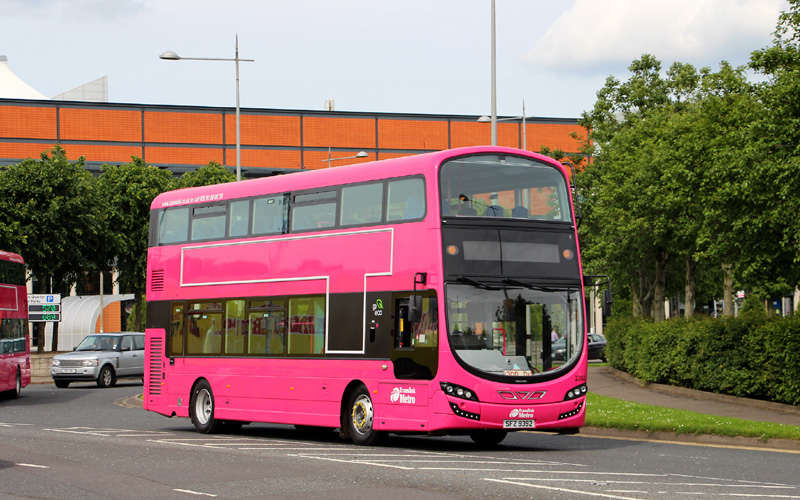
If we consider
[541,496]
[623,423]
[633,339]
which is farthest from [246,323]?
[633,339]

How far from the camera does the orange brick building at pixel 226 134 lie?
78.0 meters

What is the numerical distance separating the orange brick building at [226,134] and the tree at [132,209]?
66.4ft

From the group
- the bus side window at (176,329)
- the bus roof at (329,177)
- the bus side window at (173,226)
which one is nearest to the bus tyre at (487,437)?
the bus roof at (329,177)

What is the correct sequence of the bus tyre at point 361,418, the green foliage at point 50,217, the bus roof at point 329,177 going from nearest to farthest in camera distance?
the bus roof at point 329,177 < the bus tyre at point 361,418 < the green foliage at point 50,217

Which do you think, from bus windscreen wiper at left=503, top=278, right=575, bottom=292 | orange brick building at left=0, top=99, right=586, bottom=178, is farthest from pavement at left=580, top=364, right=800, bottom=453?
orange brick building at left=0, top=99, right=586, bottom=178

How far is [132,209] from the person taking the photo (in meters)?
56.2

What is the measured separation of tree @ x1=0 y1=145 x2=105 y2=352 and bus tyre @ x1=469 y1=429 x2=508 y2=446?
33.1 metres

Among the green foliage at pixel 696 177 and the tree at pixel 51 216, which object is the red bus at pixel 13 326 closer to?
the tree at pixel 51 216

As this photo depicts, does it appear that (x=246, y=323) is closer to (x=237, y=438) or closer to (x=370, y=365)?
(x=237, y=438)

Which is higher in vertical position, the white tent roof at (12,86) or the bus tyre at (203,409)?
the white tent roof at (12,86)

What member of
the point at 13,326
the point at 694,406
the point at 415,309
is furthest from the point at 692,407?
the point at 13,326

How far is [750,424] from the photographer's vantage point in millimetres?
19078

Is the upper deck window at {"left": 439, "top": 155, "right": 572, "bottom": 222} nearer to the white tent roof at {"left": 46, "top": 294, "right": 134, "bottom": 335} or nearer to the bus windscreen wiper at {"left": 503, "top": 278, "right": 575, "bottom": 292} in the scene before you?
the bus windscreen wiper at {"left": 503, "top": 278, "right": 575, "bottom": 292}

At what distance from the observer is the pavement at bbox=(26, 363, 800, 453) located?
17625 millimetres
